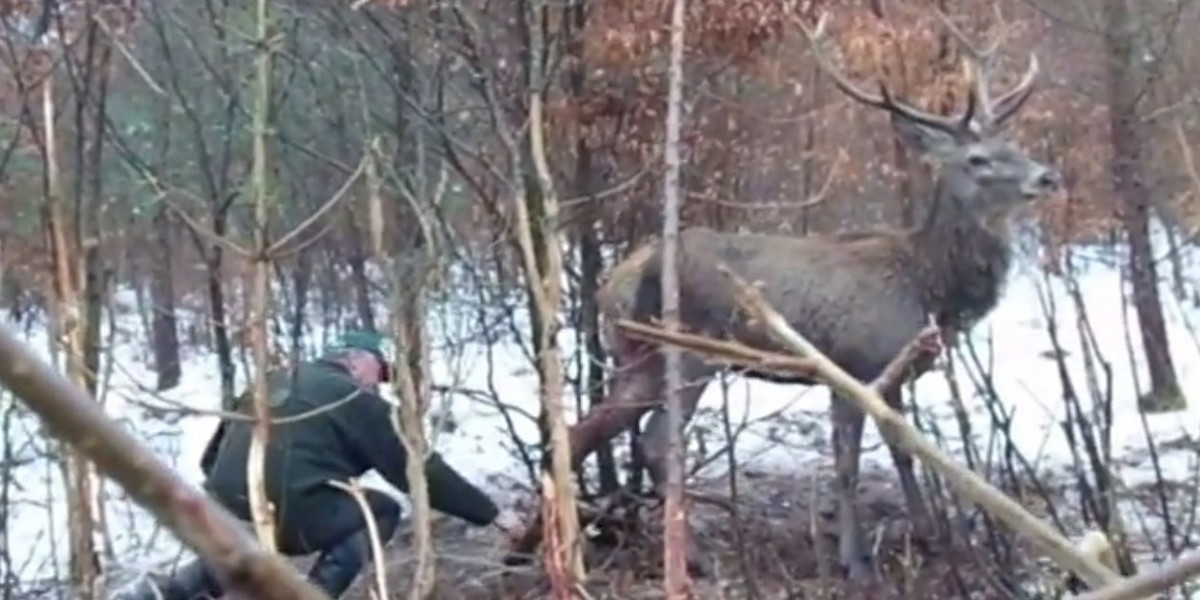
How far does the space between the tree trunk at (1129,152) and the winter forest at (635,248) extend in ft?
0.10

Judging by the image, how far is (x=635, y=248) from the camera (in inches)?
389

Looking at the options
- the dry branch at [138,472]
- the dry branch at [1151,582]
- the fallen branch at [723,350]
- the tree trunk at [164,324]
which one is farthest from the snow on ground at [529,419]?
the dry branch at [138,472]

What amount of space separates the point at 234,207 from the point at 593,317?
120 inches

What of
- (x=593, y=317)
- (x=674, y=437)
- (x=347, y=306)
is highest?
(x=347, y=306)

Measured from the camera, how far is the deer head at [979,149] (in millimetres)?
8953

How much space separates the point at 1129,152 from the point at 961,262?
3.36 metres

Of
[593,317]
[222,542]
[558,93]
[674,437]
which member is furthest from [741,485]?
[222,542]

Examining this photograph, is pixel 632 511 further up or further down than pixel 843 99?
further down

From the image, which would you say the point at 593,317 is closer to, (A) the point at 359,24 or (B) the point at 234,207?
(A) the point at 359,24

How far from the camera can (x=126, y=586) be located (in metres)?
8.65

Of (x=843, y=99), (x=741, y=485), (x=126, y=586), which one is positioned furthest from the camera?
(x=843, y=99)

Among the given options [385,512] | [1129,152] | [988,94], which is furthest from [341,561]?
[1129,152]

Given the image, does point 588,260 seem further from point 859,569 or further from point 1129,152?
point 1129,152

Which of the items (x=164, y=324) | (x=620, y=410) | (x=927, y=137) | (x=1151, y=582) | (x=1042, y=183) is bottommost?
(x=1151, y=582)
